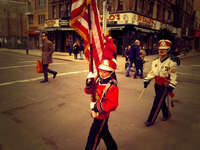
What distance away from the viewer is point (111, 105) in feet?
7.16

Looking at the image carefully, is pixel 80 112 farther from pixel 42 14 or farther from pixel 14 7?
pixel 14 7

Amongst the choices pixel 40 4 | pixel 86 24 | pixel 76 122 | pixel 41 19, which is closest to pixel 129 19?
pixel 76 122

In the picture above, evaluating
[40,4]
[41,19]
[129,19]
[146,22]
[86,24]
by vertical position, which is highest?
[40,4]

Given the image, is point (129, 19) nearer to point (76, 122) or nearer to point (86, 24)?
point (76, 122)

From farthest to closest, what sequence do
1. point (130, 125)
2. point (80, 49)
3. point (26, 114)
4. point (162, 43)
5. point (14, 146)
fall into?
point (80, 49), point (26, 114), point (130, 125), point (162, 43), point (14, 146)

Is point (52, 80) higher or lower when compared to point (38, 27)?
lower

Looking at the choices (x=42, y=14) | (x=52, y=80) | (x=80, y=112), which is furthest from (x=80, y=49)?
(x=42, y=14)

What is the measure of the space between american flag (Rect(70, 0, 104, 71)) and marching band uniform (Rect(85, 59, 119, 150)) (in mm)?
363

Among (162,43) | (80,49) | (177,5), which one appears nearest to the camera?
(162,43)

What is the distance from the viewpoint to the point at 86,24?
96.6 inches

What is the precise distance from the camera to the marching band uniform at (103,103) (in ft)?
7.20

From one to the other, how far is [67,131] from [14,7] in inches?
1831

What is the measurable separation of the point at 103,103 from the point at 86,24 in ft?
3.92

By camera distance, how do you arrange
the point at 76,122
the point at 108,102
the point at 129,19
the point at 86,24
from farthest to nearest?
the point at 129,19, the point at 76,122, the point at 86,24, the point at 108,102
